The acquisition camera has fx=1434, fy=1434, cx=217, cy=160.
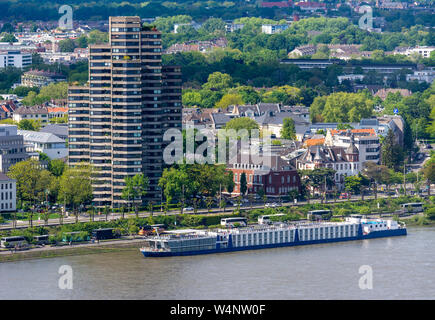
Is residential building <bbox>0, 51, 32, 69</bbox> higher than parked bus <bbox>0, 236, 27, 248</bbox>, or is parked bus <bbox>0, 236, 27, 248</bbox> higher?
residential building <bbox>0, 51, 32, 69</bbox>

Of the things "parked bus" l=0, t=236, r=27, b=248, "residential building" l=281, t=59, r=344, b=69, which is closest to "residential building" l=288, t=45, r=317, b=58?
"residential building" l=281, t=59, r=344, b=69

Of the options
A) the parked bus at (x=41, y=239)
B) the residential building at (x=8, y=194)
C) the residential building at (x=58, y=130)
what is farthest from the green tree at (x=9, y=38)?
the parked bus at (x=41, y=239)

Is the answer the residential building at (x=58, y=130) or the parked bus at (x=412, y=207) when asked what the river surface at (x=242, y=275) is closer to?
the parked bus at (x=412, y=207)

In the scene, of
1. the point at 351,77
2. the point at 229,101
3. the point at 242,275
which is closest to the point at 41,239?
the point at 242,275

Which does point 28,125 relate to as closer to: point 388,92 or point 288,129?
point 288,129

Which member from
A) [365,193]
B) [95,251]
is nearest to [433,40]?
[365,193]

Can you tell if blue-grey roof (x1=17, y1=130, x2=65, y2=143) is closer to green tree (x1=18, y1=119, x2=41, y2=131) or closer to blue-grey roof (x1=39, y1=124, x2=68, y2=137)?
blue-grey roof (x1=39, y1=124, x2=68, y2=137)

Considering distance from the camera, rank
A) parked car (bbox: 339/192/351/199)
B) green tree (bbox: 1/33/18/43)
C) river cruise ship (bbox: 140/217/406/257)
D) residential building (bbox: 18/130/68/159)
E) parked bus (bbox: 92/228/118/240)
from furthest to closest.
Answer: green tree (bbox: 1/33/18/43) < residential building (bbox: 18/130/68/159) < parked car (bbox: 339/192/351/199) < parked bus (bbox: 92/228/118/240) < river cruise ship (bbox: 140/217/406/257)
